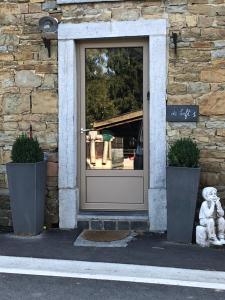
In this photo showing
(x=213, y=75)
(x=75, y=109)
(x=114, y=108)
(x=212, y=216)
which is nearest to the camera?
(x=212, y=216)

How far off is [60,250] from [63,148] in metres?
1.52

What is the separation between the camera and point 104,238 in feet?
20.1

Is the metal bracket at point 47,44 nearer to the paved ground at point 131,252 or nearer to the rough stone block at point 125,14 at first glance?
the rough stone block at point 125,14

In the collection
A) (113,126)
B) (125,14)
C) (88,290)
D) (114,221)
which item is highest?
(125,14)

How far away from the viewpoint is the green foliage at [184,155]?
5902mm

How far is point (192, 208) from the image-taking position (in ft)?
19.4

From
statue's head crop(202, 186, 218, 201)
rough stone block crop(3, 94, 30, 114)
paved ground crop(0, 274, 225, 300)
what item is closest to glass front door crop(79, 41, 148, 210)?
rough stone block crop(3, 94, 30, 114)

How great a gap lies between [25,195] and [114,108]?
1689 millimetres

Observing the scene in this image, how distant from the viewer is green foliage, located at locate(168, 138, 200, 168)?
5902 mm

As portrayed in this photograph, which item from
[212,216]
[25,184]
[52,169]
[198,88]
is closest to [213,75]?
[198,88]

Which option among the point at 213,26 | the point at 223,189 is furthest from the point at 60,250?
the point at 213,26

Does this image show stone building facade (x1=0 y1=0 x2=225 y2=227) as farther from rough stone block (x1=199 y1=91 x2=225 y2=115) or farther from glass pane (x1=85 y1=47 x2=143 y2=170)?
glass pane (x1=85 y1=47 x2=143 y2=170)

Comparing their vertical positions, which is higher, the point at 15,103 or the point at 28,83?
the point at 28,83

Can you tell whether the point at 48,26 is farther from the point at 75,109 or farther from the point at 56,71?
the point at 75,109
